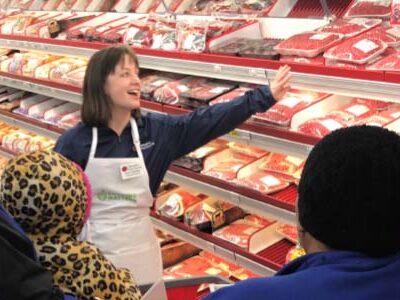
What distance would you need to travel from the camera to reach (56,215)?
1.64 m

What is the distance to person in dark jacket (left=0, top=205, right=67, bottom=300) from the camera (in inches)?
52.2

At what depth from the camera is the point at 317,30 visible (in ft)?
8.81

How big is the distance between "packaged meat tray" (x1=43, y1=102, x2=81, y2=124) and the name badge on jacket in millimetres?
2084

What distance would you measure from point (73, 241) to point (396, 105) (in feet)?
5.43

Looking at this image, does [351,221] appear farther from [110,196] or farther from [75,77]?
[75,77]

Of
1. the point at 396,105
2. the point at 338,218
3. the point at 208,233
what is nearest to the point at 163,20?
the point at 208,233

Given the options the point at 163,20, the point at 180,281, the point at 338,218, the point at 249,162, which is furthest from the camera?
the point at 163,20

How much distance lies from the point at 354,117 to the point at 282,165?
1.89 ft

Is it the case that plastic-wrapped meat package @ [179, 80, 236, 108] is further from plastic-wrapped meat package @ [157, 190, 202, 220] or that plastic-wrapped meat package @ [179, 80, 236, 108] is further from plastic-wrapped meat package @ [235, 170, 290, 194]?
plastic-wrapped meat package @ [157, 190, 202, 220]

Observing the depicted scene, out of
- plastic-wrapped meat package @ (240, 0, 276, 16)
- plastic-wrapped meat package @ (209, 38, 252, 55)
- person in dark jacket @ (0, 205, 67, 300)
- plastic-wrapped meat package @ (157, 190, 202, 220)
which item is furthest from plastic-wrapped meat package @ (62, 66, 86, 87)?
person in dark jacket @ (0, 205, 67, 300)

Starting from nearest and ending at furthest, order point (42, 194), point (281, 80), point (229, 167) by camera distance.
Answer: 1. point (42, 194)
2. point (281, 80)
3. point (229, 167)

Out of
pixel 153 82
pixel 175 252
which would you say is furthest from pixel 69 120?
pixel 175 252

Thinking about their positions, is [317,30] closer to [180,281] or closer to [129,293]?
[180,281]

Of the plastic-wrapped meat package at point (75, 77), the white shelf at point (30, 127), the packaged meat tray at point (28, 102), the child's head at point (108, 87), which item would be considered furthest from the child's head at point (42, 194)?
the packaged meat tray at point (28, 102)
